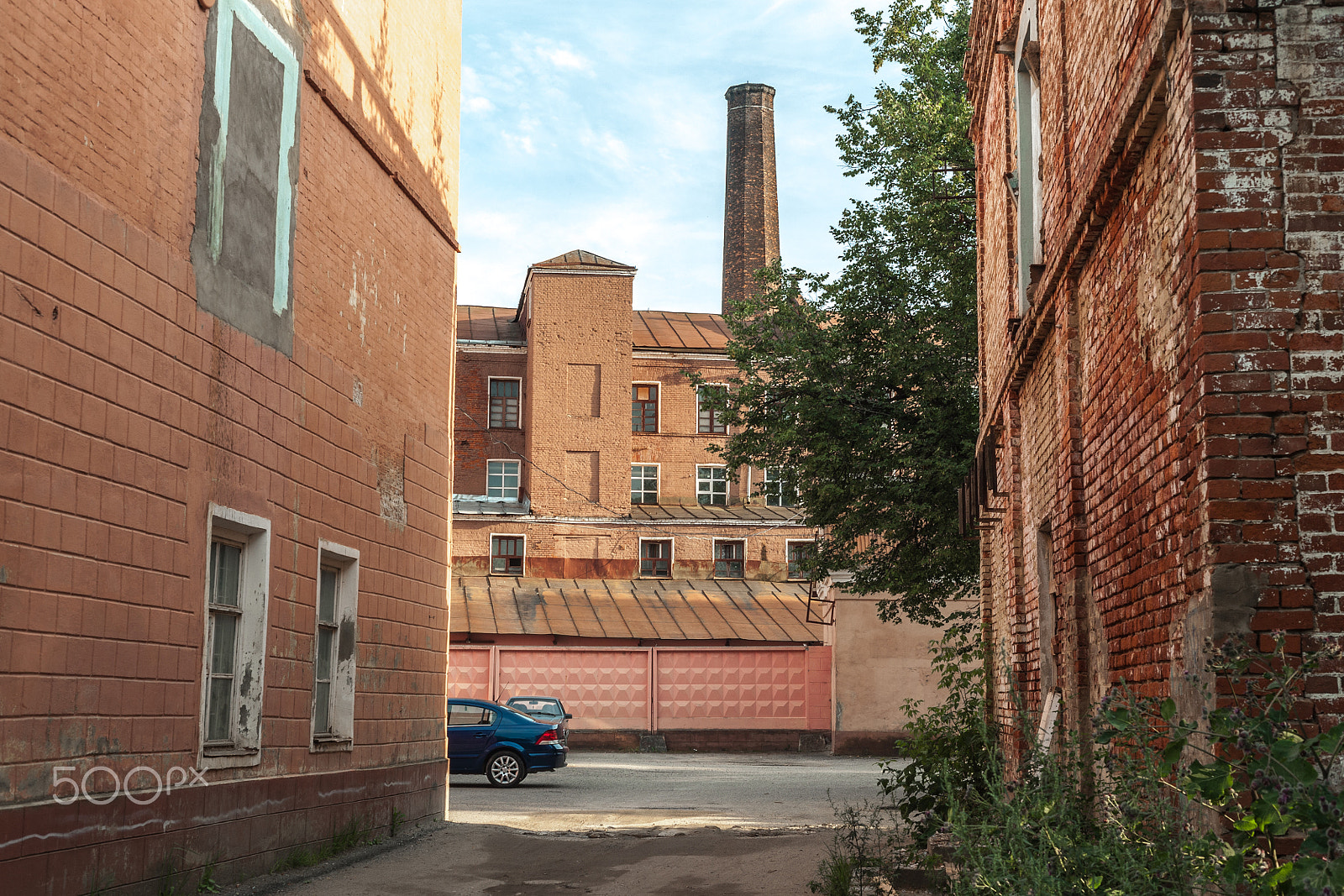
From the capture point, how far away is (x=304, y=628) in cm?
1054

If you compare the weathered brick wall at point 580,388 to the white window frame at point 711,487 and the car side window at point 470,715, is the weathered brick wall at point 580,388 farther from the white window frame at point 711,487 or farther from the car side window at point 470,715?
the car side window at point 470,715

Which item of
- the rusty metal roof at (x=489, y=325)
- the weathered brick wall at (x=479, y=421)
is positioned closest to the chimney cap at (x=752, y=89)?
the rusty metal roof at (x=489, y=325)

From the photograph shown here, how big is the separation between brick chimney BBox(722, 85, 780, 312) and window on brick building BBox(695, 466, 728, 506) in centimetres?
1010

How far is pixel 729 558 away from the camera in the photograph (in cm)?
4091

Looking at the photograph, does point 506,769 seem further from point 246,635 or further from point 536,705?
point 246,635

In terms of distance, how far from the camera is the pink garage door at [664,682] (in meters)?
32.0

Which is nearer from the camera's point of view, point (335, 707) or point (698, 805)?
point (335, 707)

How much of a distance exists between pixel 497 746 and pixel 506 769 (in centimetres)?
41

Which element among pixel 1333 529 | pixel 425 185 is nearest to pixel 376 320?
pixel 425 185

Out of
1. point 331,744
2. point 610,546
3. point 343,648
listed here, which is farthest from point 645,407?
point 331,744

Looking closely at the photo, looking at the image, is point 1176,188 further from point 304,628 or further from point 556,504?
point 556,504

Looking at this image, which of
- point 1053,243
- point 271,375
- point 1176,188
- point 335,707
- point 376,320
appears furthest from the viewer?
point 376,320

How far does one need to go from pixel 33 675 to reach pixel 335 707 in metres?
4.92

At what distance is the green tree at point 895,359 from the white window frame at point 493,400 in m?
20.7
